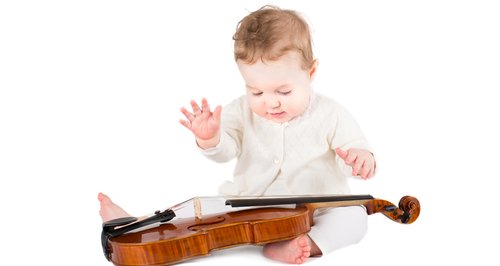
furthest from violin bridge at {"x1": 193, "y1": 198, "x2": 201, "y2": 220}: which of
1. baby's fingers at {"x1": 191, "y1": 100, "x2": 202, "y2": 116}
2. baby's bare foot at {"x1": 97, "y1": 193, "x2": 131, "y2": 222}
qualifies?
baby's bare foot at {"x1": 97, "y1": 193, "x2": 131, "y2": 222}

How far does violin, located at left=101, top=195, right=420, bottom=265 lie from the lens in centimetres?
246

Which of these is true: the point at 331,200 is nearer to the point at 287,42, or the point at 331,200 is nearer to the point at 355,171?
the point at 355,171

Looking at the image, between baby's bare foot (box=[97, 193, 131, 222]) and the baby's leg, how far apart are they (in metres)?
0.69

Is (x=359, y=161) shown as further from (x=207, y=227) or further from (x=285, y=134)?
(x=207, y=227)

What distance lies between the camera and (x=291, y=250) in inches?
103

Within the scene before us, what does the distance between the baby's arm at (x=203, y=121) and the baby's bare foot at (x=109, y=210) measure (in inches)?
16.8

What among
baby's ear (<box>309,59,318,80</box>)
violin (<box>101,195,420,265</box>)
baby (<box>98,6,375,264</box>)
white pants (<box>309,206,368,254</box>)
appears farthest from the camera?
baby's ear (<box>309,59,318,80</box>)

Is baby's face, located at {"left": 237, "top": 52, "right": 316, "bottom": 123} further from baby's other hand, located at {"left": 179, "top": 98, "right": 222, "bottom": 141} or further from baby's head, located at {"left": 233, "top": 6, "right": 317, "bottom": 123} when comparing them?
baby's other hand, located at {"left": 179, "top": 98, "right": 222, "bottom": 141}

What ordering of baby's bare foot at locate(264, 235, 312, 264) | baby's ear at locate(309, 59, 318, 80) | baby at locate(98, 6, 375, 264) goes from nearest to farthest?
baby's bare foot at locate(264, 235, 312, 264)
baby at locate(98, 6, 375, 264)
baby's ear at locate(309, 59, 318, 80)

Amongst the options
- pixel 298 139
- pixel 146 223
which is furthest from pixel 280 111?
pixel 146 223

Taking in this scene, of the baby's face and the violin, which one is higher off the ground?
the baby's face

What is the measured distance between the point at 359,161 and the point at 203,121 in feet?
1.95

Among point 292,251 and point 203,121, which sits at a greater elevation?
point 203,121

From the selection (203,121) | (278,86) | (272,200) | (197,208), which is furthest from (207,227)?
(278,86)
